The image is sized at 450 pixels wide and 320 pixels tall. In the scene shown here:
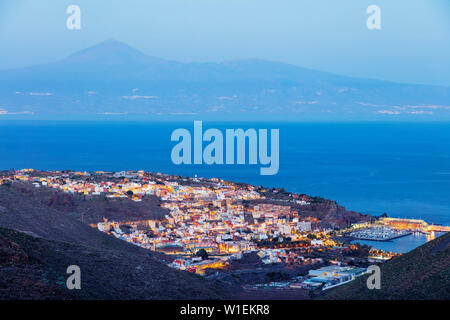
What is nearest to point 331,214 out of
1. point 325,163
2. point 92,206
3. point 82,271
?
point 92,206

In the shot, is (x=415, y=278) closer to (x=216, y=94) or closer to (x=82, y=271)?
(x=82, y=271)

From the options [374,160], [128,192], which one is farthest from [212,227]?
[374,160]

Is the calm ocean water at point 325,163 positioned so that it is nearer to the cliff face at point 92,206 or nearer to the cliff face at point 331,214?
the cliff face at point 331,214

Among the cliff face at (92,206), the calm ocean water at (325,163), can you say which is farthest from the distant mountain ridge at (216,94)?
the cliff face at (92,206)

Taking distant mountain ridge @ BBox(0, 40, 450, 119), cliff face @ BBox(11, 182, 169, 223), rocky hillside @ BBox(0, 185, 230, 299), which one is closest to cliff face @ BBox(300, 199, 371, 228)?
cliff face @ BBox(11, 182, 169, 223)

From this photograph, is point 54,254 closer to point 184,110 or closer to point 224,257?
point 224,257

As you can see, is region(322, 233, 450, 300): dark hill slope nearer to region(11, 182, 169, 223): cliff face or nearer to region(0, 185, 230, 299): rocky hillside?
region(0, 185, 230, 299): rocky hillside
